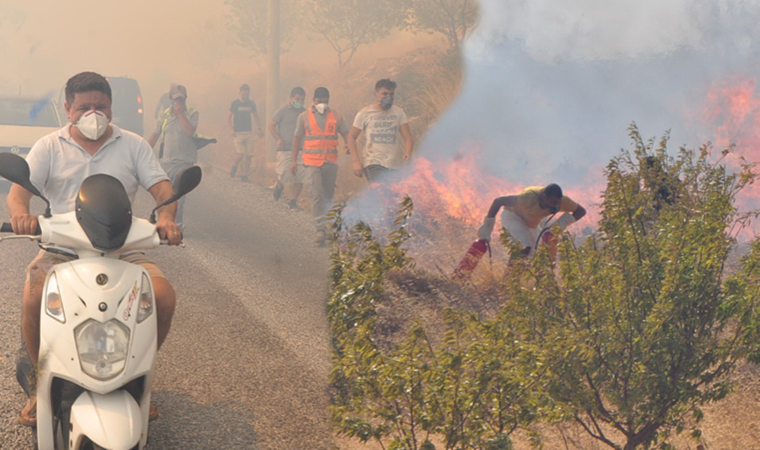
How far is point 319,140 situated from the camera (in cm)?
1145

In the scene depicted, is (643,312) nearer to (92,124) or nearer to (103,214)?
(103,214)

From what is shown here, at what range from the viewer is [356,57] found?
33500 mm

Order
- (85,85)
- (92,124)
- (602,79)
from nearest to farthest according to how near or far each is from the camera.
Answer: (92,124), (85,85), (602,79)

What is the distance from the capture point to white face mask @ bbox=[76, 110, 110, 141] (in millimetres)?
4336

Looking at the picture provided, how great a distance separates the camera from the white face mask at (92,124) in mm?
4336

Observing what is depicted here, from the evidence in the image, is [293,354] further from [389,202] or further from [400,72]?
[400,72]

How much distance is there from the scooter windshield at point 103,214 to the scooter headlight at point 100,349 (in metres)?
0.34

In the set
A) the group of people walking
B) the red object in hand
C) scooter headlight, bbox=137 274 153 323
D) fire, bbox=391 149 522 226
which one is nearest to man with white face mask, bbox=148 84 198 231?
the group of people walking

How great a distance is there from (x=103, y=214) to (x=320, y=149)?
311 inches

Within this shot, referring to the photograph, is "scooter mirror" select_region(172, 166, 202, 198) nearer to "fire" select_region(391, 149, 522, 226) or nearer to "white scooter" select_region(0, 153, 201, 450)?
"white scooter" select_region(0, 153, 201, 450)

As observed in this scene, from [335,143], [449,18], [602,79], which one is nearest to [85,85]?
[335,143]

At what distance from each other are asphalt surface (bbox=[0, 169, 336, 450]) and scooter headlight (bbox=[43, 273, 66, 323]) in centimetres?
121

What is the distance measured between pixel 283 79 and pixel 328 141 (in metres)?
25.3

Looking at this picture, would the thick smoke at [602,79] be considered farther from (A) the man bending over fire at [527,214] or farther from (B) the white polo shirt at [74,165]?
(B) the white polo shirt at [74,165]
